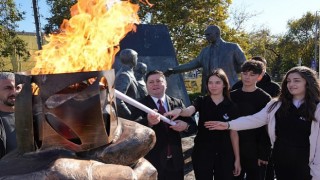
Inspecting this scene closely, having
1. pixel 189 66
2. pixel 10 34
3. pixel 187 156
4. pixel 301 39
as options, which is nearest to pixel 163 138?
pixel 187 156

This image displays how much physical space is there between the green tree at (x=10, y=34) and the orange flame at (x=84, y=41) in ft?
50.2

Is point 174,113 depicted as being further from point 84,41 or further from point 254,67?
point 254,67

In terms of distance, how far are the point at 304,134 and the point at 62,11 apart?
17.6 meters

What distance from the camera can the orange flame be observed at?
7.80 feet

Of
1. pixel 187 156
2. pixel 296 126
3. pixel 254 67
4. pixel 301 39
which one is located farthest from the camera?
pixel 301 39

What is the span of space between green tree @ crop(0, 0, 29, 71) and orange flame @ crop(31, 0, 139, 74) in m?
15.3

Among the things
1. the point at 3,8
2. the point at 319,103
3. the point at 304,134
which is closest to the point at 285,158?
the point at 304,134

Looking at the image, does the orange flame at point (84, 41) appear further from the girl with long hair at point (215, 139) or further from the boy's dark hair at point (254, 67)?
the boy's dark hair at point (254, 67)

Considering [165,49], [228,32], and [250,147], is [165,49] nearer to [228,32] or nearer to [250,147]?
[250,147]

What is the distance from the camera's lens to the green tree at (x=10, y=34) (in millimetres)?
16969

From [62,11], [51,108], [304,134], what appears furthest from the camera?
[62,11]

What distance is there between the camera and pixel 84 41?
8.08 ft

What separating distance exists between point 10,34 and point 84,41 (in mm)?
17265

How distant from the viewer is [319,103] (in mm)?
3033
